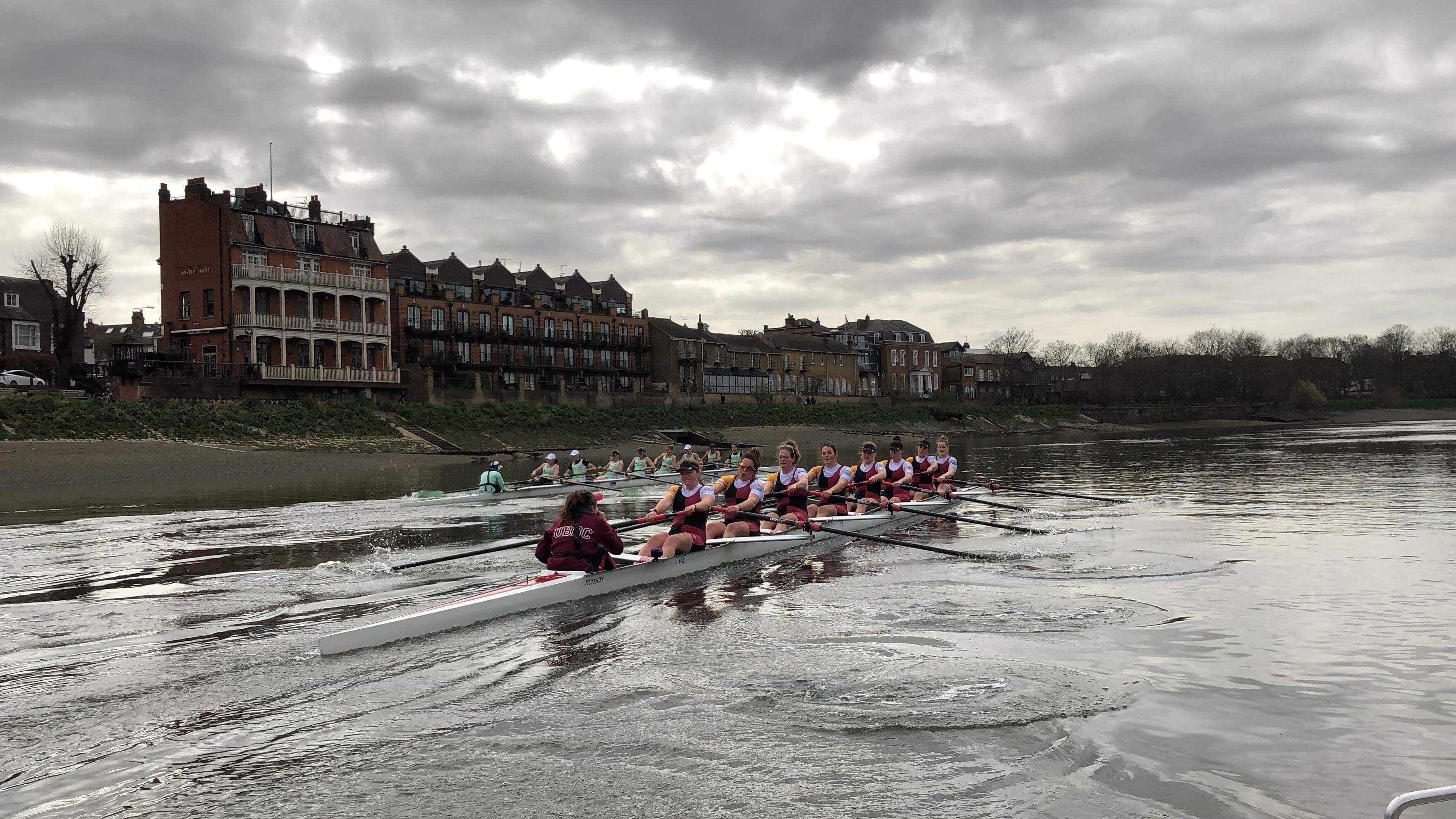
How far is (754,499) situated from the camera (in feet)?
49.0

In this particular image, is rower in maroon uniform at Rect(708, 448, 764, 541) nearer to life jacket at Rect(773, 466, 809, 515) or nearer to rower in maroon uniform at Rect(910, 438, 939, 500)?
life jacket at Rect(773, 466, 809, 515)

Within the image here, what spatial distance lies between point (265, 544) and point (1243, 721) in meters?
14.5

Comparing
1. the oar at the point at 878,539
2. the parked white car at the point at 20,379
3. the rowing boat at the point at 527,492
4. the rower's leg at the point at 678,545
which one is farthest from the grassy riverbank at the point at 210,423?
the rower's leg at the point at 678,545

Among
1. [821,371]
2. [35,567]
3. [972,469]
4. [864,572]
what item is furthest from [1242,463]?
[821,371]

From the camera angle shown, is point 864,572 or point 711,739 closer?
point 711,739

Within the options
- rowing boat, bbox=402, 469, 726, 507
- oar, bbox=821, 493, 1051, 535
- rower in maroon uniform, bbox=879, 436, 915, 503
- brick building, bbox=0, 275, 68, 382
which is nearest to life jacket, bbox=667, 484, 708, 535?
oar, bbox=821, 493, 1051, 535

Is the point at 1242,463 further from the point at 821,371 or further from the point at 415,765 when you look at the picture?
the point at 821,371

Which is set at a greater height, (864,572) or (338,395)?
(338,395)

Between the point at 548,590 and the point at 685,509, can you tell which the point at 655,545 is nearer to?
the point at 685,509

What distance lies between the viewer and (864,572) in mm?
13586

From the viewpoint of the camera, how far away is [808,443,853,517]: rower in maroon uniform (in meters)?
17.7

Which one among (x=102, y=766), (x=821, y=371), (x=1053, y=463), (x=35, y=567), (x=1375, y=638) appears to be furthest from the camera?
(x=821, y=371)

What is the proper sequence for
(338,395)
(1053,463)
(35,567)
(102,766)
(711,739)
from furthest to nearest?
(338,395), (1053,463), (35,567), (711,739), (102,766)

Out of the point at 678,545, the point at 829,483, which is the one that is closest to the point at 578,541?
the point at 678,545
